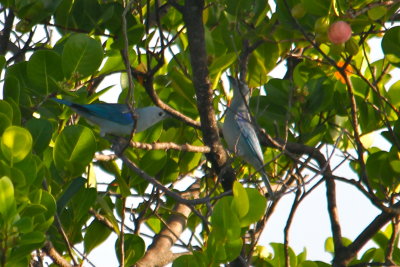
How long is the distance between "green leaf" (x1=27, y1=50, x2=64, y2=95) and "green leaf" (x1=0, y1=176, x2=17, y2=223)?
37.6 inches

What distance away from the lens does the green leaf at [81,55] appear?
343cm

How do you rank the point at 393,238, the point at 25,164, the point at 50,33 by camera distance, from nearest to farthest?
1. the point at 25,164
2. the point at 393,238
3. the point at 50,33

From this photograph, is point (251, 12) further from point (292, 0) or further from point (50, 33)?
point (50, 33)

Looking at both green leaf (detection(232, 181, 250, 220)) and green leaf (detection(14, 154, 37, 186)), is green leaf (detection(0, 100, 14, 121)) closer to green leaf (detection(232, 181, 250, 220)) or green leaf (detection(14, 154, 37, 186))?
green leaf (detection(14, 154, 37, 186))

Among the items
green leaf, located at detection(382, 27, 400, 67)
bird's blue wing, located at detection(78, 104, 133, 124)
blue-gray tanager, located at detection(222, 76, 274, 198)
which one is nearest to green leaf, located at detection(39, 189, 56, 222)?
bird's blue wing, located at detection(78, 104, 133, 124)

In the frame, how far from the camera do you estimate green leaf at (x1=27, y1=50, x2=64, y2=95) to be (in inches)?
136

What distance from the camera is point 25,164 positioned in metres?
2.92

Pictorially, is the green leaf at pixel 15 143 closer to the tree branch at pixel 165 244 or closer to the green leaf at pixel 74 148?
the green leaf at pixel 74 148

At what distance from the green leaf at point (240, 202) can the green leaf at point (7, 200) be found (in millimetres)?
910

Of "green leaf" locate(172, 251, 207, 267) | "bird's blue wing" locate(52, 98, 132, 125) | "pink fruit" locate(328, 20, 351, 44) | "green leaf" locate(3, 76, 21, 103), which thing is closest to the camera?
"pink fruit" locate(328, 20, 351, 44)

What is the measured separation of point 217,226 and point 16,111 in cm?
110

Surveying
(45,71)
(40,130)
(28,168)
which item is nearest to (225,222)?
(28,168)

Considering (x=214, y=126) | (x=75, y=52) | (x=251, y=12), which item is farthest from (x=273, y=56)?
(x=75, y=52)

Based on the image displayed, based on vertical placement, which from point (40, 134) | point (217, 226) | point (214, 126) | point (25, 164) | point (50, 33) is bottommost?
point (217, 226)
